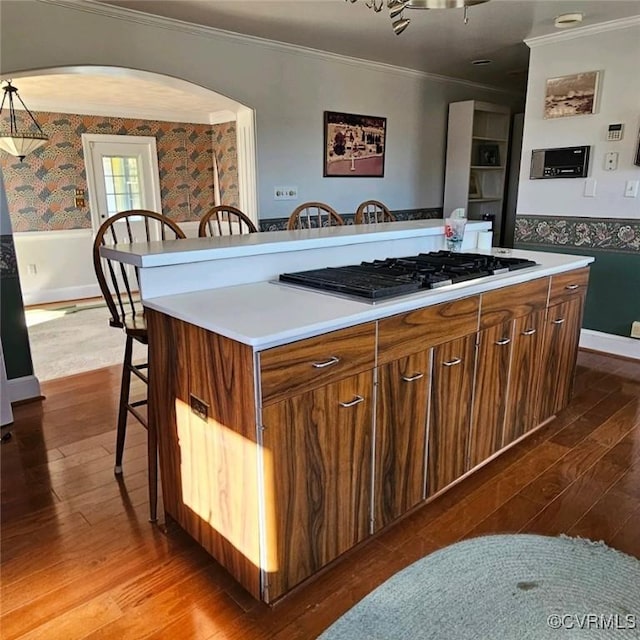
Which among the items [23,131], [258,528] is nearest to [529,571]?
[258,528]

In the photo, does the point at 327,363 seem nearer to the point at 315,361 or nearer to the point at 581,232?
the point at 315,361

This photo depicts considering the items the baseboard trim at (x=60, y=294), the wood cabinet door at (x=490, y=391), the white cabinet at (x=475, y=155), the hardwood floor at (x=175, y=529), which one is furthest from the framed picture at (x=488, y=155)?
the baseboard trim at (x=60, y=294)

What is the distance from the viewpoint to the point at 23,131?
18.3 ft

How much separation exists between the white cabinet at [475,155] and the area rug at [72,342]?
138 inches

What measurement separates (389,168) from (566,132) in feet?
5.35

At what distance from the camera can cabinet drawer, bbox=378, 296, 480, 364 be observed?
1604 millimetres

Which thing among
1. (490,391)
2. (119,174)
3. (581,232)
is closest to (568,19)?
(581,232)

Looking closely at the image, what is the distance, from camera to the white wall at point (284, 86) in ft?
9.39

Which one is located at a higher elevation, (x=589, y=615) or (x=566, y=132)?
(x=566, y=132)

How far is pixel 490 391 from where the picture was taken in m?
2.13

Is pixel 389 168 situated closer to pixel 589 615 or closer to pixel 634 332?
pixel 634 332

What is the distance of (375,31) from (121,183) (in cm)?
393

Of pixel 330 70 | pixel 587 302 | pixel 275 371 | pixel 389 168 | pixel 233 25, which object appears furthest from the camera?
pixel 389 168

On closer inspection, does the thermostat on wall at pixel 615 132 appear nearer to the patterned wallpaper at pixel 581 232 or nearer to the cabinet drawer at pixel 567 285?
the patterned wallpaper at pixel 581 232
